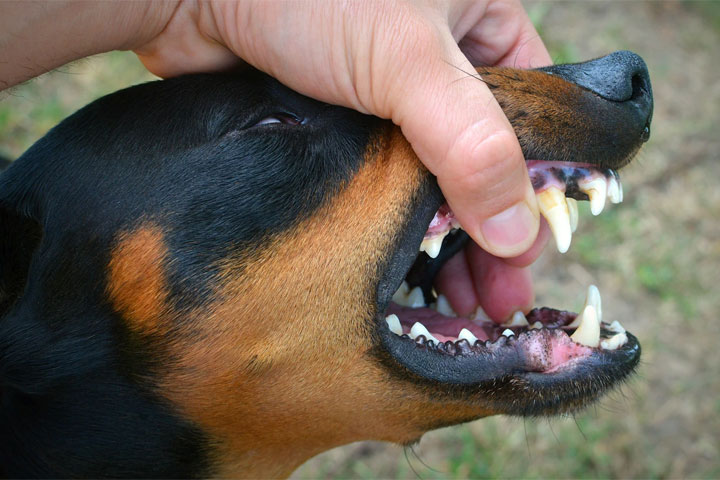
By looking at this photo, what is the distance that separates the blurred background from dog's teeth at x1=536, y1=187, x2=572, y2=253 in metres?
0.84

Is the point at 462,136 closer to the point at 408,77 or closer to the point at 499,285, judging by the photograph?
the point at 408,77

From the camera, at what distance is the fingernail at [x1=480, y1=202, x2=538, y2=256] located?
2.39 metres

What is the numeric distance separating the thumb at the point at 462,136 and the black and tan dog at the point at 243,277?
0.22m

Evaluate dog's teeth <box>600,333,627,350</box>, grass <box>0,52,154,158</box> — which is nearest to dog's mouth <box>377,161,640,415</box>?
dog's teeth <box>600,333,627,350</box>

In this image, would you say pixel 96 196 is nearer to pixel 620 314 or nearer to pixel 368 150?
pixel 368 150

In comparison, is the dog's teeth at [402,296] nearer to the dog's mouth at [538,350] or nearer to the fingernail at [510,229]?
the dog's mouth at [538,350]

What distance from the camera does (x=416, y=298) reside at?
317cm

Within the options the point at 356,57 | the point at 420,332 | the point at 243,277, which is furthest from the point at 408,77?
the point at 420,332

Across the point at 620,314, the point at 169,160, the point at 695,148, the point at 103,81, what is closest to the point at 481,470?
the point at 620,314

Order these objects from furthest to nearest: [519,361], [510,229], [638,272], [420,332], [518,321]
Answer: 1. [638,272]
2. [518,321]
3. [420,332]
4. [519,361]
5. [510,229]

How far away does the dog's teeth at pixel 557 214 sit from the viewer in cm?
255

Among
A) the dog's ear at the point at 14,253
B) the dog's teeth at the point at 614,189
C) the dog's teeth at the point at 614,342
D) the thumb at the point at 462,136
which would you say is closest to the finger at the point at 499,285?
the dog's teeth at the point at 614,342

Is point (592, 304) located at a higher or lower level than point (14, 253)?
lower

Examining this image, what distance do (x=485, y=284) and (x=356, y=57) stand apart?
1413 mm
